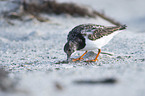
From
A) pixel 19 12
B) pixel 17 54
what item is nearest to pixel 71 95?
pixel 17 54

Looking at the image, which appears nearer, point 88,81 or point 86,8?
point 88,81

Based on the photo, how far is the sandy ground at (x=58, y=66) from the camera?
2.39m

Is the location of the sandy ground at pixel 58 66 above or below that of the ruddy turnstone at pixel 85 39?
below

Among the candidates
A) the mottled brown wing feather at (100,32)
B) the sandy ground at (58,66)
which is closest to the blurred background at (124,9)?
the sandy ground at (58,66)

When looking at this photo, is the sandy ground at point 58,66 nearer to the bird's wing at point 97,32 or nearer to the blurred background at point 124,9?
the bird's wing at point 97,32

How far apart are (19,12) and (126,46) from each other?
8.68 metres

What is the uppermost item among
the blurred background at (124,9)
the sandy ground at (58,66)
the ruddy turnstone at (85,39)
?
the blurred background at (124,9)

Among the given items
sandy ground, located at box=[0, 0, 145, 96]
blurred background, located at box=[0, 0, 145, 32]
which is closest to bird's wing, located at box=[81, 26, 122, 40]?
sandy ground, located at box=[0, 0, 145, 96]

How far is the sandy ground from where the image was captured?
2389mm

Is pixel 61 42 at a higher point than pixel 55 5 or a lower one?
lower

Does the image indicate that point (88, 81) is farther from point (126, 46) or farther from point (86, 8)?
point (86, 8)

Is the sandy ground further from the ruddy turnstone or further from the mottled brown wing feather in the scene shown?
the mottled brown wing feather

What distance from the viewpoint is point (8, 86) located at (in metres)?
2.53

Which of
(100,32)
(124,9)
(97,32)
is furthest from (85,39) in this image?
(124,9)
